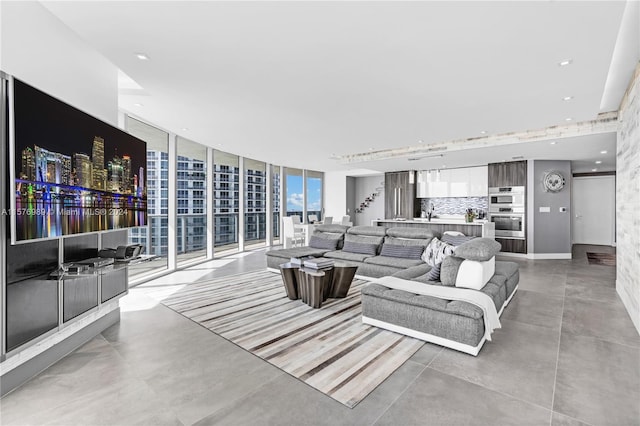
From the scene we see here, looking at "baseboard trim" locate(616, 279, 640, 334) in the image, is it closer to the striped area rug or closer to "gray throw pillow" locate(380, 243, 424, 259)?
the striped area rug

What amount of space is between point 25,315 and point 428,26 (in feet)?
12.1

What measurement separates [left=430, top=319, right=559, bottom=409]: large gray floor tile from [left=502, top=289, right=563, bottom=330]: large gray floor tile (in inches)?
12.1

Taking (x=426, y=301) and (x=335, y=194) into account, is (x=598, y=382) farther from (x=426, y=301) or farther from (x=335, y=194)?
(x=335, y=194)

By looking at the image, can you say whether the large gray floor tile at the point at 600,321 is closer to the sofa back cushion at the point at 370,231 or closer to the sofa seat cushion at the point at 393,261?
the sofa seat cushion at the point at 393,261

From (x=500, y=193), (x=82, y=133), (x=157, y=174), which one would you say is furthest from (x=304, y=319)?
(x=500, y=193)

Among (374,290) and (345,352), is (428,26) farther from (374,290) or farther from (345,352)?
(345,352)

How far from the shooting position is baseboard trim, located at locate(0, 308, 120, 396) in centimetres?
218

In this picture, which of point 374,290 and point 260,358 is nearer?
point 260,358

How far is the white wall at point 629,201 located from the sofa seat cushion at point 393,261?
7.82 ft

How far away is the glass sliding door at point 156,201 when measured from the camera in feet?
A: 18.9

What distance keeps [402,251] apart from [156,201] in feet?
15.5

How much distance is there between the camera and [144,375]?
7.88ft

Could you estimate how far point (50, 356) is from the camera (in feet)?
8.36

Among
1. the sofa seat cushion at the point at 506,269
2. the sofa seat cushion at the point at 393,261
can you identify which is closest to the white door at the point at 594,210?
the sofa seat cushion at the point at 506,269
